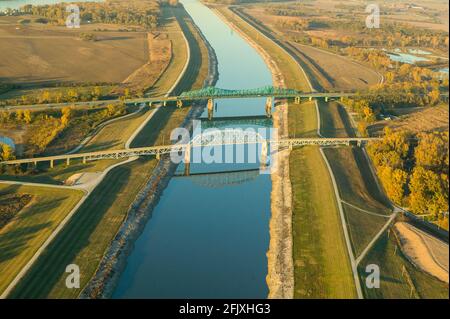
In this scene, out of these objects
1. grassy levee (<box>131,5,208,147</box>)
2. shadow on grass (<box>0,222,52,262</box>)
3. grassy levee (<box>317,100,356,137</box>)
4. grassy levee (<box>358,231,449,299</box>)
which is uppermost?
grassy levee (<box>131,5,208,147</box>)

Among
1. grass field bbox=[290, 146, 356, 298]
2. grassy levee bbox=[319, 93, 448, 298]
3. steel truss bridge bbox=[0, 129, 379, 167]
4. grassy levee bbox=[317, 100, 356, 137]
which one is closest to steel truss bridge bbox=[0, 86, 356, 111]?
grassy levee bbox=[317, 100, 356, 137]

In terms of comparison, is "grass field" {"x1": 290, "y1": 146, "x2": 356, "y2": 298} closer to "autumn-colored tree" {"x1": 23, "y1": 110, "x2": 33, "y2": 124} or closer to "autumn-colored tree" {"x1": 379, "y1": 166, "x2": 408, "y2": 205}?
"autumn-colored tree" {"x1": 379, "y1": 166, "x2": 408, "y2": 205}

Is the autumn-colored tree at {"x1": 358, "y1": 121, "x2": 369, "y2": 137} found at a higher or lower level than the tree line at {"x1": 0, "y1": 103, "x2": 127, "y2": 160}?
lower

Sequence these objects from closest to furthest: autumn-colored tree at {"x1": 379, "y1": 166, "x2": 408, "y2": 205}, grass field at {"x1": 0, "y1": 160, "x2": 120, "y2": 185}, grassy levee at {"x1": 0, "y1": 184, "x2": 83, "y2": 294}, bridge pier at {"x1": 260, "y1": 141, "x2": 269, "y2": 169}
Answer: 1. grassy levee at {"x1": 0, "y1": 184, "x2": 83, "y2": 294}
2. autumn-colored tree at {"x1": 379, "y1": 166, "x2": 408, "y2": 205}
3. grass field at {"x1": 0, "y1": 160, "x2": 120, "y2": 185}
4. bridge pier at {"x1": 260, "y1": 141, "x2": 269, "y2": 169}

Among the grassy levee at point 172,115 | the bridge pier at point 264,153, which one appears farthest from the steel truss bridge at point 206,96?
the bridge pier at point 264,153

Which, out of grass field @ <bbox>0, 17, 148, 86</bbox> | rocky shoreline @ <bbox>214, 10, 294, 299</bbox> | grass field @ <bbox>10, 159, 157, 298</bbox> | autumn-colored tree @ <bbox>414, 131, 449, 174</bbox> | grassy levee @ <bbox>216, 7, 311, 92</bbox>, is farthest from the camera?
grassy levee @ <bbox>216, 7, 311, 92</bbox>

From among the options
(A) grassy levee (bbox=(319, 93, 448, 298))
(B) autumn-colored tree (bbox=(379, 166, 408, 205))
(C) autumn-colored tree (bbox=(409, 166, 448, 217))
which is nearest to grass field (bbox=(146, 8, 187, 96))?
(A) grassy levee (bbox=(319, 93, 448, 298))

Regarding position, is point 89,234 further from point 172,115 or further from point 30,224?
point 172,115

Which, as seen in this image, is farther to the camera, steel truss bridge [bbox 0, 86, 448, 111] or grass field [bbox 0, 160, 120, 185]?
steel truss bridge [bbox 0, 86, 448, 111]
